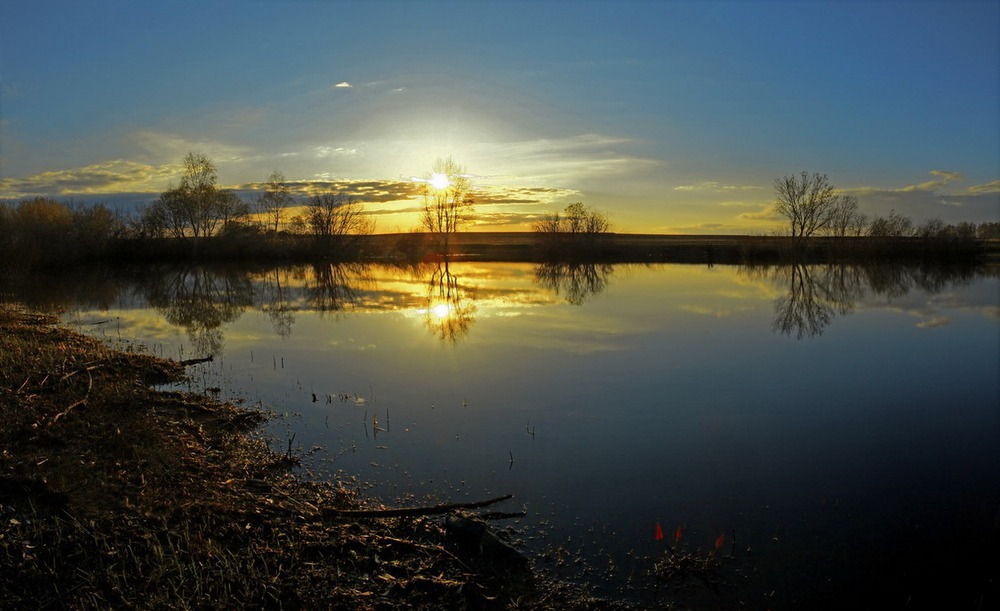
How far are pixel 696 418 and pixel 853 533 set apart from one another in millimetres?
4101

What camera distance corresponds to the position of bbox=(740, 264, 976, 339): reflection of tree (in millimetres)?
22750

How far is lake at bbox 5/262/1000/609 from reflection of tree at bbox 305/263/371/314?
373cm

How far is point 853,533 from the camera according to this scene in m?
6.88

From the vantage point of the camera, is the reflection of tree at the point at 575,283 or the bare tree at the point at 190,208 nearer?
the reflection of tree at the point at 575,283

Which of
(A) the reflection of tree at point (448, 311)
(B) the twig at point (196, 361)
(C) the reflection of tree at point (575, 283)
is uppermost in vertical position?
(C) the reflection of tree at point (575, 283)

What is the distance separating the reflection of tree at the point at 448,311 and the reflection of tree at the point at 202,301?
685 cm

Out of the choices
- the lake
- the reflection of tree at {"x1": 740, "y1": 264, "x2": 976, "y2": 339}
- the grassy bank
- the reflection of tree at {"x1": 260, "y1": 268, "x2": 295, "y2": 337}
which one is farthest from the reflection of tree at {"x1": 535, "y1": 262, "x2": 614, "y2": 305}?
the grassy bank

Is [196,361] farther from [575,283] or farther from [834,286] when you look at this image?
[834,286]

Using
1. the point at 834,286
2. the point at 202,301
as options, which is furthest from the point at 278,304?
the point at 834,286

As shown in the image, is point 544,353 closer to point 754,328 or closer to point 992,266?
point 754,328

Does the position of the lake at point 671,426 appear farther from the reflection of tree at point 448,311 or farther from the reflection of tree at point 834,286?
the reflection of tree at point 834,286

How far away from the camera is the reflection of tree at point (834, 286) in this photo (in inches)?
896

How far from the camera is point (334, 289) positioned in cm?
3622

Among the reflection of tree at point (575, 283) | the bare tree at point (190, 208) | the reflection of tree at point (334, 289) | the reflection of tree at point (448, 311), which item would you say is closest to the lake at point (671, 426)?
the reflection of tree at point (448, 311)
